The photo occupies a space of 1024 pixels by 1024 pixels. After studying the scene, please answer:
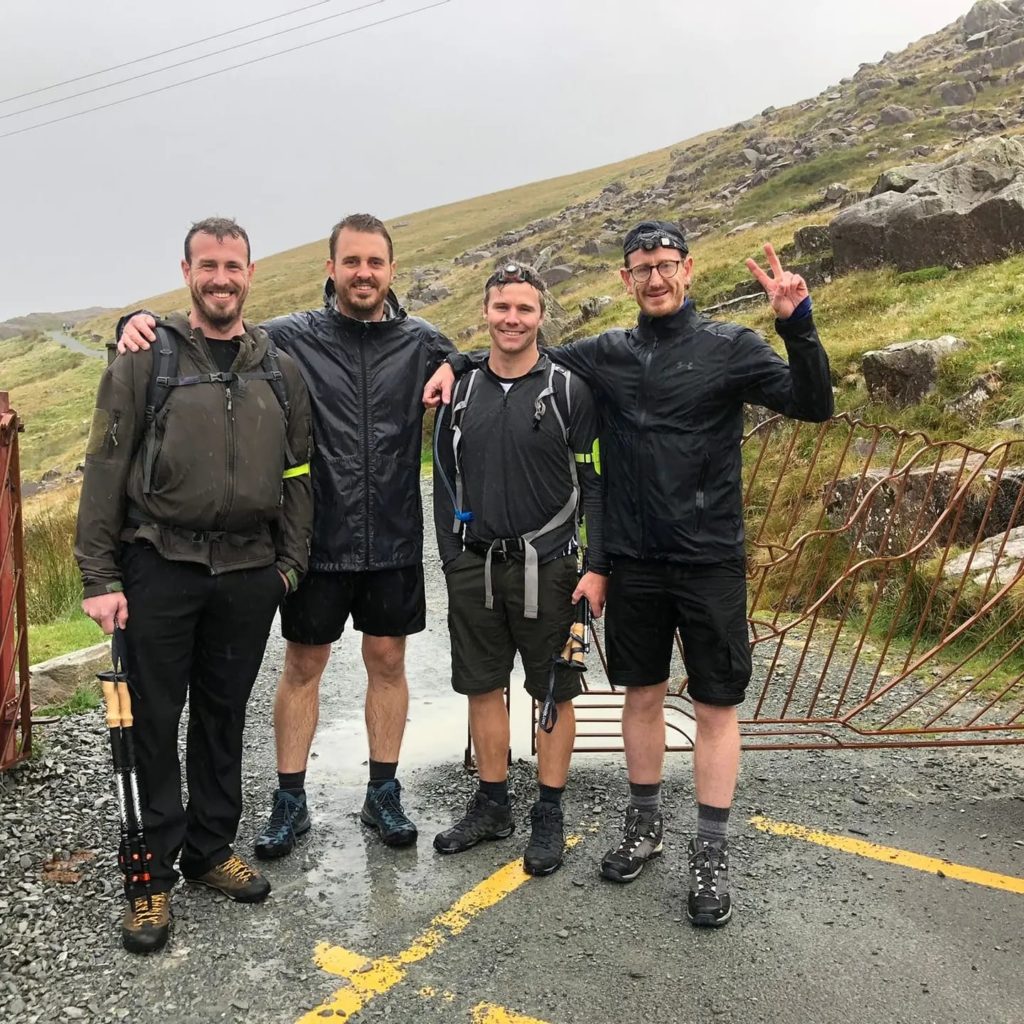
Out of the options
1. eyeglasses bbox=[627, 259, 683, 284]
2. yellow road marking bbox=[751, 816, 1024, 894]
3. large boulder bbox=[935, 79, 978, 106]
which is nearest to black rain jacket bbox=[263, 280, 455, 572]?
eyeglasses bbox=[627, 259, 683, 284]

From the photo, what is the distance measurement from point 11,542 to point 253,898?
228 centimetres

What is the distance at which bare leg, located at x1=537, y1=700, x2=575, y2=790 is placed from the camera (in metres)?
4.09

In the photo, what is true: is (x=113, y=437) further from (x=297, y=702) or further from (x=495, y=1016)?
(x=495, y=1016)

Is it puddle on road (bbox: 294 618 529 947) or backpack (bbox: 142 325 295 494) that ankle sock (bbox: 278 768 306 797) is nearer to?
puddle on road (bbox: 294 618 529 947)

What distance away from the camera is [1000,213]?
15.7 m

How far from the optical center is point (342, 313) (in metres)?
4.12

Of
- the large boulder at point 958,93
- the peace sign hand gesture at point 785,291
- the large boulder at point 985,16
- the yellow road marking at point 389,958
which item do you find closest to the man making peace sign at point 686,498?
the peace sign hand gesture at point 785,291

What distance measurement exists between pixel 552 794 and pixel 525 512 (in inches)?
50.2

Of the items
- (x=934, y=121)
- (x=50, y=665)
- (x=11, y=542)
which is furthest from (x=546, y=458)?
(x=934, y=121)

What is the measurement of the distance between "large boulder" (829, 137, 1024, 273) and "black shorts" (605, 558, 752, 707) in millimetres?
14732

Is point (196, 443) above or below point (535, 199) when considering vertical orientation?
below

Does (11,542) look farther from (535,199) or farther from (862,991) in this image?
(535,199)

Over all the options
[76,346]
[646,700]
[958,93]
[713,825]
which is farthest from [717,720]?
[76,346]

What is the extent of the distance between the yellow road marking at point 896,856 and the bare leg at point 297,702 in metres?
2.18
